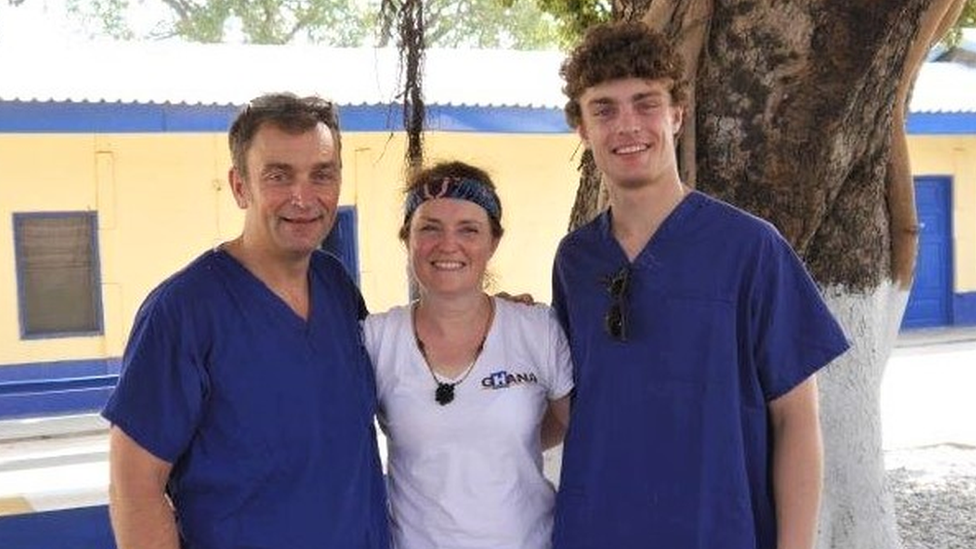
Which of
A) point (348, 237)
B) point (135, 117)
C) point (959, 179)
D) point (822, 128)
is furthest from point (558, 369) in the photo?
point (959, 179)

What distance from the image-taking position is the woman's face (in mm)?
2793

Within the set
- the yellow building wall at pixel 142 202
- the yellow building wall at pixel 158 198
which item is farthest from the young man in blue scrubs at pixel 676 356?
the yellow building wall at pixel 158 198

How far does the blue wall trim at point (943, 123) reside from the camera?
14.6 meters

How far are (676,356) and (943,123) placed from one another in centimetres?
1323

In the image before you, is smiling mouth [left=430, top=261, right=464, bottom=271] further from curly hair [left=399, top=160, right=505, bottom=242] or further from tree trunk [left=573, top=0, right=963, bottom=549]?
tree trunk [left=573, top=0, right=963, bottom=549]

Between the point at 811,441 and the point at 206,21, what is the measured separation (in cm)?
3232

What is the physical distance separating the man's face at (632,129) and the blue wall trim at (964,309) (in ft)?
52.2

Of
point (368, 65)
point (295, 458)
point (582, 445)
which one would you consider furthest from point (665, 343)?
point (368, 65)

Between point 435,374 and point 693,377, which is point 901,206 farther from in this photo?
point 435,374

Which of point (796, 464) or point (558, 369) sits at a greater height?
point (558, 369)

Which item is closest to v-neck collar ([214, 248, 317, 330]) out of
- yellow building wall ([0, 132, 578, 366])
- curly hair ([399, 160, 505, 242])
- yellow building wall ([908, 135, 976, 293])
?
curly hair ([399, 160, 505, 242])

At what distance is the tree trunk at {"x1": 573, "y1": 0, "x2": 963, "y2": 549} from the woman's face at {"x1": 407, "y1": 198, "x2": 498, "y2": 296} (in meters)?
0.95

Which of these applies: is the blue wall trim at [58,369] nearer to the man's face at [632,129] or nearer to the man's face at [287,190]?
the man's face at [287,190]

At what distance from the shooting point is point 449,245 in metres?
2.79
